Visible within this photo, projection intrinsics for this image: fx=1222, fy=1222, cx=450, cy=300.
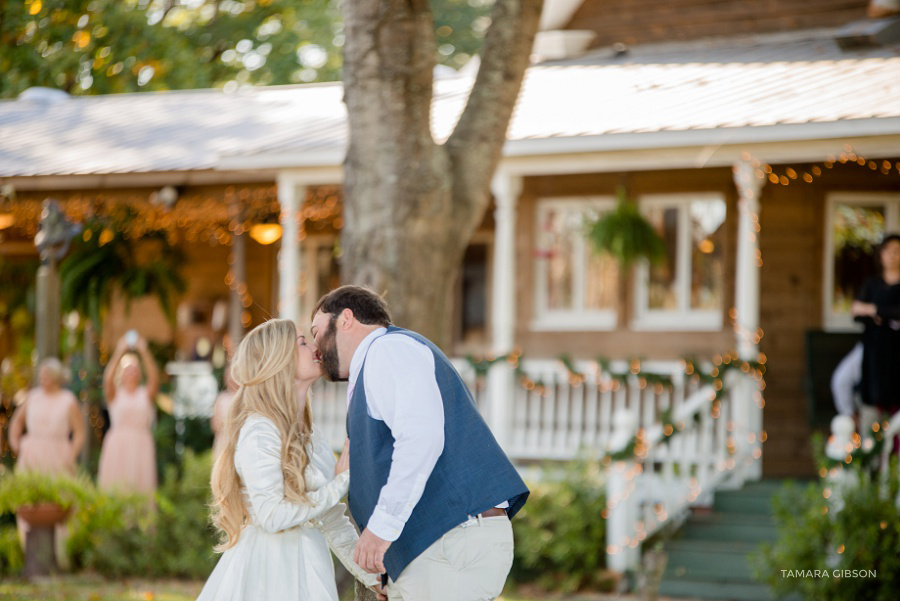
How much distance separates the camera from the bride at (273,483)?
443cm

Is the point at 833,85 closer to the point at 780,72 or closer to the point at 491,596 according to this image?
the point at 780,72

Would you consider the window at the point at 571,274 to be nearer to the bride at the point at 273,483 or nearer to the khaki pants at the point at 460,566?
the bride at the point at 273,483

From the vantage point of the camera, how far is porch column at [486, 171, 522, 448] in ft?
37.7

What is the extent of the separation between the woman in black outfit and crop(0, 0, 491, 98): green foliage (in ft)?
48.9

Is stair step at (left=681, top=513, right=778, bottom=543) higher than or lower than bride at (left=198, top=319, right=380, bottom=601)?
lower

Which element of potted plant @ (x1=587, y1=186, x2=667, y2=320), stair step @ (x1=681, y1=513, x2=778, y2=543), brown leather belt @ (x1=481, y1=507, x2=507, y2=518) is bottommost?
stair step @ (x1=681, y1=513, x2=778, y2=543)

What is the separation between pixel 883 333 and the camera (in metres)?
9.62

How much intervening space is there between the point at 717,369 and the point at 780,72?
343 cm

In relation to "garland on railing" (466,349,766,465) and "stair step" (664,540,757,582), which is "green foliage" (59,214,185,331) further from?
"stair step" (664,540,757,582)

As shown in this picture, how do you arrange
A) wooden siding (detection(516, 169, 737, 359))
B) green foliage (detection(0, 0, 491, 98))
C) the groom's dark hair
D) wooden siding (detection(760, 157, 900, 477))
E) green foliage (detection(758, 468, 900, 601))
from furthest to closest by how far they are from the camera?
green foliage (detection(0, 0, 491, 98)), wooden siding (detection(516, 169, 737, 359)), wooden siding (detection(760, 157, 900, 477)), green foliage (detection(758, 468, 900, 601)), the groom's dark hair

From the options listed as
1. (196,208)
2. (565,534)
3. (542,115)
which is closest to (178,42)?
(196,208)

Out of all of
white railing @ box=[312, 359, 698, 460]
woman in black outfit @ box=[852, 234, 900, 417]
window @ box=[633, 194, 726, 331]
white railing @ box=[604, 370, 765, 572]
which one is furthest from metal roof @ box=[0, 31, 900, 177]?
white railing @ box=[604, 370, 765, 572]

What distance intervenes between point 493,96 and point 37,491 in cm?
584

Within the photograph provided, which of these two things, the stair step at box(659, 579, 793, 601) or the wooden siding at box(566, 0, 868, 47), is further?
the wooden siding at box(566, 0, 868, 47)
